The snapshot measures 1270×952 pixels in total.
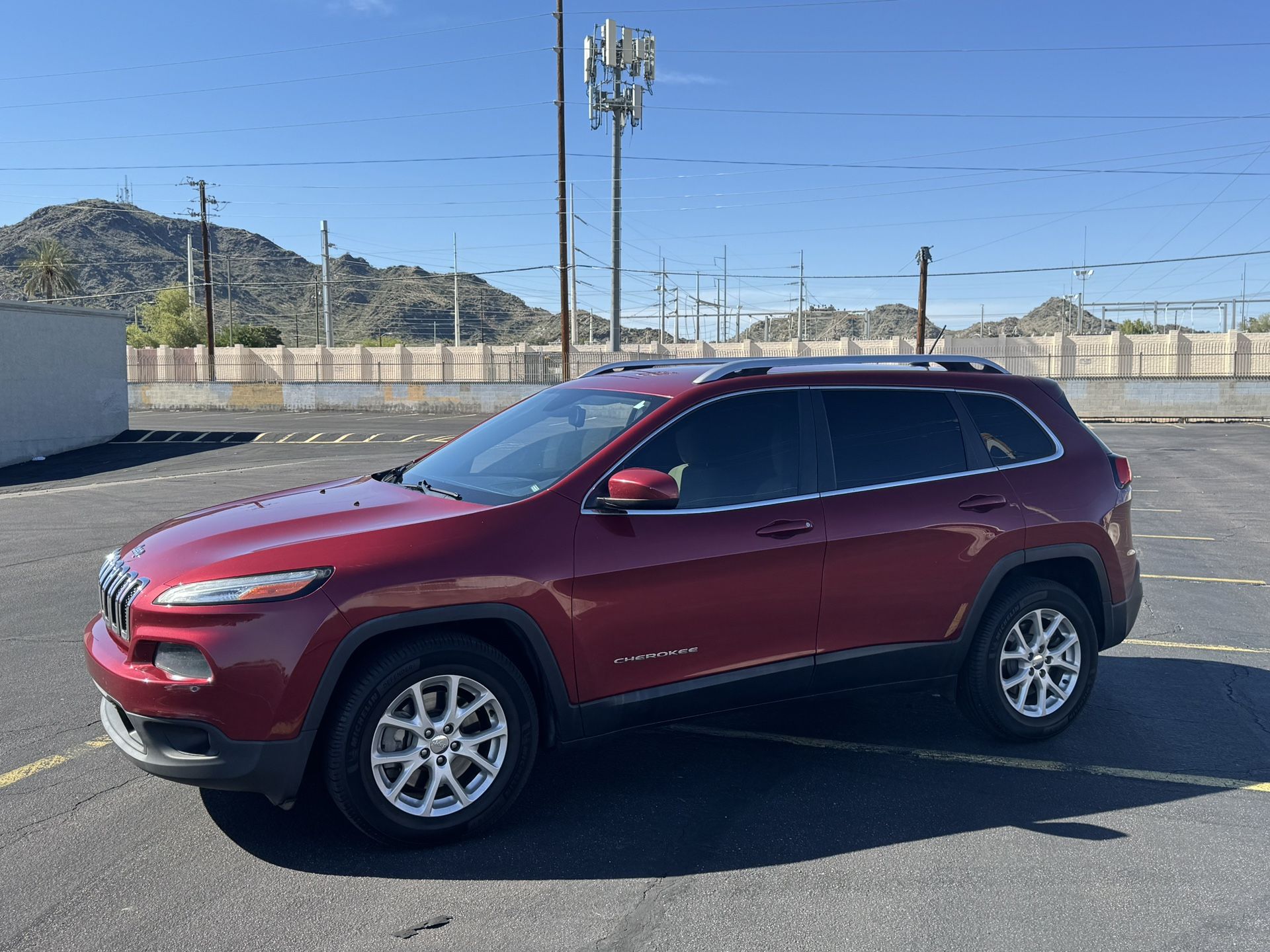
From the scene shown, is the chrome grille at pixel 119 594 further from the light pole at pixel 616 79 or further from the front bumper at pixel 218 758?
the light pole at pixel 616 79

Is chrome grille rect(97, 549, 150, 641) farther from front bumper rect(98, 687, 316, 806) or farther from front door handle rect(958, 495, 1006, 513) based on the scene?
front door handle rect(958, 495, 1006, 513)

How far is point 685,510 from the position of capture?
4.26 meters

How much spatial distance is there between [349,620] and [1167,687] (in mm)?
4876

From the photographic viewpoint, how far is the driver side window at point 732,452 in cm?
434

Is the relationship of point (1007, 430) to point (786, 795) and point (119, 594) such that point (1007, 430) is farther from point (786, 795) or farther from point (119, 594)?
point (119, 594)

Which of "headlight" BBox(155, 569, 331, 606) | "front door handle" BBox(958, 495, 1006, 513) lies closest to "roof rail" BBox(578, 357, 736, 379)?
"front door handle" BBox(958, 495, 1006, 513)

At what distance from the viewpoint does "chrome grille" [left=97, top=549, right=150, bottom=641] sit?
3.77m

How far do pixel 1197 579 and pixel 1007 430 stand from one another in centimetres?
518

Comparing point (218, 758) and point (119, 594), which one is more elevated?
point (119, 594)

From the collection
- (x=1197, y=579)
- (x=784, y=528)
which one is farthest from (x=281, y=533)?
(x=1197, y=579)

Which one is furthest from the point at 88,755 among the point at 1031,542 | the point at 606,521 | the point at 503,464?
the point at 1031,542

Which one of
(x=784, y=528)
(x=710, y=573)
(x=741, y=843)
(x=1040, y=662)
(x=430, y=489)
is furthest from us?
(x=1040, y=662)

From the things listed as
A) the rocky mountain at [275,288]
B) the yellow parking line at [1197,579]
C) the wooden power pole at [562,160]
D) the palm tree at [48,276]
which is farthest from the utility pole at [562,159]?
the rocky mountain at [275,288]

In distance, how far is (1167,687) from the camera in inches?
237
